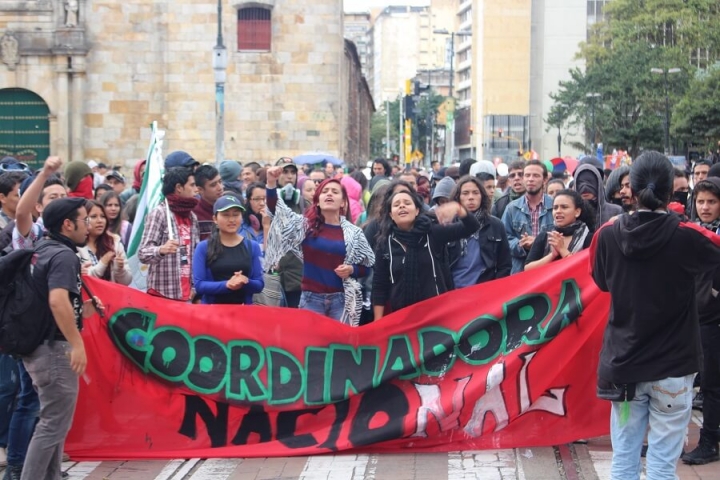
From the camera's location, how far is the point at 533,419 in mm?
7473

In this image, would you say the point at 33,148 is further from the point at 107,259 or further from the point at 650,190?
the point at 650,190

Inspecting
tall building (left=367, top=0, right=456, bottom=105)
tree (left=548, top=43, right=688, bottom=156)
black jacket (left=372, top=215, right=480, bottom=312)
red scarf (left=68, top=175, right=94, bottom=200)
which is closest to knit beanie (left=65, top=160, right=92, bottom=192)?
red scarf (left=68, top=175, right=94, bottom=200)

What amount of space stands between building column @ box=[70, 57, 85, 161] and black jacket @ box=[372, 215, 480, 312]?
26.4m

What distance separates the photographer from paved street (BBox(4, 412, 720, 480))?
6965mm

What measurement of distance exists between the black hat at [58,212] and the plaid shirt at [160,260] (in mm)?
2258

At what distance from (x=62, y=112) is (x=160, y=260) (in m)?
25.8

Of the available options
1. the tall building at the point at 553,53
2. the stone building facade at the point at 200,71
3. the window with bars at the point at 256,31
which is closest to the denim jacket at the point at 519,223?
the stone building facade at the point at 200,71

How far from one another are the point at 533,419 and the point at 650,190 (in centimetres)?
247

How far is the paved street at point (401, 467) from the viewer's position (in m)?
6.96

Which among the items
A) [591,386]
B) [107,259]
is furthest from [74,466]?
[591,386]

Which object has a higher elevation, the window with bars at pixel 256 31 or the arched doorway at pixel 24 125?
the window with bars at pixel 256 31

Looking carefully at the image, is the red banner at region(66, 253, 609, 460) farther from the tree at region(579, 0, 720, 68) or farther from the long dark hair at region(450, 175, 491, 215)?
the tree at region(579, 0, 720, 68)

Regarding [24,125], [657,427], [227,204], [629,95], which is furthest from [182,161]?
[629,95]

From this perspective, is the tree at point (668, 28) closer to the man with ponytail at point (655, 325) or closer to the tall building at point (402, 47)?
the man with ponytail at point (655, 325)
